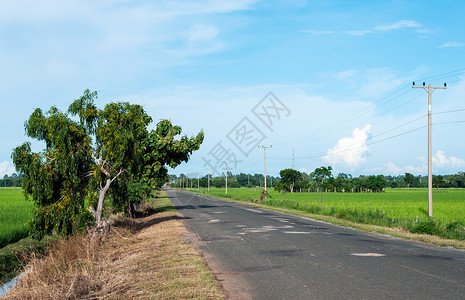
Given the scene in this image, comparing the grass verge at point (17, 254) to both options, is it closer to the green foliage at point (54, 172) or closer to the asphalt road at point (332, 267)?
the green foliage at point (54, 172)

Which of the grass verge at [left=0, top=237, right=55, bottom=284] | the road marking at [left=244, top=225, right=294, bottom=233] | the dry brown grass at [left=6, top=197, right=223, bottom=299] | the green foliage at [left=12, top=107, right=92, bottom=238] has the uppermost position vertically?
the green foliage at [left=12, top=107, right=92, bottom=238]

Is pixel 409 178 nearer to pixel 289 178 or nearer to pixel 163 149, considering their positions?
pixel 289 178

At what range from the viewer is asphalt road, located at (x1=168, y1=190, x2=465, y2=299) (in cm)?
717

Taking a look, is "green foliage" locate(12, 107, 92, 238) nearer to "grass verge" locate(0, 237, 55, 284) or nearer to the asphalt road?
"grass verge" locate(0, 237, 55, 284)

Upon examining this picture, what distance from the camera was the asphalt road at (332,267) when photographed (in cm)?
717

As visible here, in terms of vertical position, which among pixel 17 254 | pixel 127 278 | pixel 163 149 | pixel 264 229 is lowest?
pixel 17 254

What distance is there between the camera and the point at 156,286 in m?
7.70

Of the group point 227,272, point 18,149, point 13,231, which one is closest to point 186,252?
point 227,272

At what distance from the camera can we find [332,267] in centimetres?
928

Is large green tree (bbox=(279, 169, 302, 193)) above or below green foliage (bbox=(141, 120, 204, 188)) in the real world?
below

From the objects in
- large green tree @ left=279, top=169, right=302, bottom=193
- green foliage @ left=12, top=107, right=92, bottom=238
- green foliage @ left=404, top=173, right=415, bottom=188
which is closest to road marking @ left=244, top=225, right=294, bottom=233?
green foliage @ left=12, top=107, right=92, bottom=238

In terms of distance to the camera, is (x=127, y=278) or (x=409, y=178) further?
(x=409, y=178)

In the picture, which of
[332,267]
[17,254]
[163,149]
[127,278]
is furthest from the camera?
[163,149]

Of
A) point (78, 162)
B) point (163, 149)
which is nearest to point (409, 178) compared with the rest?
point (163, 149)
